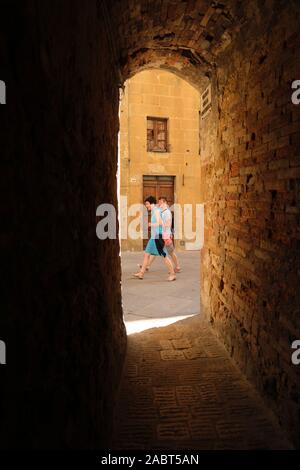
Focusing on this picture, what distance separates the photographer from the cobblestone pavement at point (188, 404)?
2.46m

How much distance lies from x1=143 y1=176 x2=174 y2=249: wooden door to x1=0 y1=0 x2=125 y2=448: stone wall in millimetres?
9593

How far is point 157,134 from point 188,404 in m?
10.2

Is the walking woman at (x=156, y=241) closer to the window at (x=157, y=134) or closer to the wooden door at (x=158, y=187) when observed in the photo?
the wooden door at (x=158, y=187)

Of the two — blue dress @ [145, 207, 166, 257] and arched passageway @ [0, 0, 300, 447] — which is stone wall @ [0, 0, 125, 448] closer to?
arched passageway @ [0, 0, 300, 447]

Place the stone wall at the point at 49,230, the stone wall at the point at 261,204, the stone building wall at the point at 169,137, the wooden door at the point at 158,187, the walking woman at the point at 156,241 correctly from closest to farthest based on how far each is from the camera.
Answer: the stone wall at the point at 49,230, the stone wall at the point at 261,204, the walking woman at the point at 156,241, the stone building wall at the point at 169,137, the wooden door at the point at 158,187

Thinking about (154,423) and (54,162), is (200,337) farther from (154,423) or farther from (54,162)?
(54,162)

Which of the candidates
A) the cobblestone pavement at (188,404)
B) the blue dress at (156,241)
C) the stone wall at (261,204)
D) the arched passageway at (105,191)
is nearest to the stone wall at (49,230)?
the arched passageway at (105,191)

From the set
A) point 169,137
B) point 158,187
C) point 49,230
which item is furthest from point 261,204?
point 169,137

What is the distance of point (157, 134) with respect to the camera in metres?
11.9

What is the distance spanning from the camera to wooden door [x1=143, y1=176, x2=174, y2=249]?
11.7 m

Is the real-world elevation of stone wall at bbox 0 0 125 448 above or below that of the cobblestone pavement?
above

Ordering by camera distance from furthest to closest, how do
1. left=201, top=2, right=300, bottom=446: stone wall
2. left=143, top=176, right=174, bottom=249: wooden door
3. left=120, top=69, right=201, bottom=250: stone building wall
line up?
1. left=143, top=176, right=174, bottom=249: wooden door
2. left=120, top=69, right=201, bottom=250: stone building wall
3. left=201, top=2, right=300, bottom=446: stone wall

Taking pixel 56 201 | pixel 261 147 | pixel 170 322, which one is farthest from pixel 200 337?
pixel 56 201

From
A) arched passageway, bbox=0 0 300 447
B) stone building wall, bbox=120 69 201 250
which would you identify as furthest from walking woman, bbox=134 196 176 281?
stone building wall, bbox=120 69 201 250
